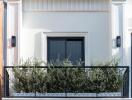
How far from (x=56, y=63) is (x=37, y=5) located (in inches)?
78.4

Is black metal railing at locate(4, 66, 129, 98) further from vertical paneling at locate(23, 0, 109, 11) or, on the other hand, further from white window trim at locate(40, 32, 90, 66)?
vertical paneling at locate(23, 0, 109, 11)

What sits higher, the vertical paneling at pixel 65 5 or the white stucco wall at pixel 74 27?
the vertical paneling at pixel 65 5

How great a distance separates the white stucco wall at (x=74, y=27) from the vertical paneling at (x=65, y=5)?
5.2 inches

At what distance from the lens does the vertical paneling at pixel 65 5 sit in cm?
1764

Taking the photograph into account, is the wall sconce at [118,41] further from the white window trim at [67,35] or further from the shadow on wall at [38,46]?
the shadow on wall at [38,46]

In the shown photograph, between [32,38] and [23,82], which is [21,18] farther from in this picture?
[23,82]

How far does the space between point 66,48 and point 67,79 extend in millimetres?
1793

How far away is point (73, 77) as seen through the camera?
642 inches

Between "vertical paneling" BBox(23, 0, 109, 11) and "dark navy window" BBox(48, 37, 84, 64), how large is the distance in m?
0.92

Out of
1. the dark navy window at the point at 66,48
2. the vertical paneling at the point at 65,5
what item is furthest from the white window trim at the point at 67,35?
the vertical paneling at the point at 65,5

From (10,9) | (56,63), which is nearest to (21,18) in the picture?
(10,9)

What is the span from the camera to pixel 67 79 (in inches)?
642

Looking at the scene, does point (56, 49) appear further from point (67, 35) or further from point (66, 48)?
point (67, 35)

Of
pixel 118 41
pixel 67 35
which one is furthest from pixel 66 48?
pixel 118 41
